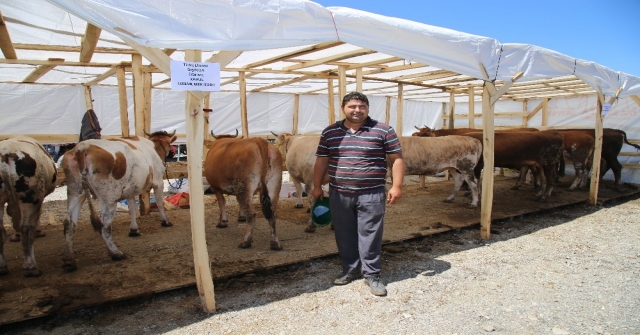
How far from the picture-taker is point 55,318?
3.46 m

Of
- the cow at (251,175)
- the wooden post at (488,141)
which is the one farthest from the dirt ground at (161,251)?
the wooden post at (488,141)

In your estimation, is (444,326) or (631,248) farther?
(631,248)

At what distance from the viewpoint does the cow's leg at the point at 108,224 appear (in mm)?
4641

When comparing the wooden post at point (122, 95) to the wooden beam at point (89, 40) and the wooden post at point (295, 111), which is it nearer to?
the wooden beam at point (89, 40)

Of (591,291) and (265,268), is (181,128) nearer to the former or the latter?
(265,268)

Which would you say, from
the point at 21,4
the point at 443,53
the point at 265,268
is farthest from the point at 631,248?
the point at 21,4

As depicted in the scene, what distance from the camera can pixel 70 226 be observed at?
4.52 metres

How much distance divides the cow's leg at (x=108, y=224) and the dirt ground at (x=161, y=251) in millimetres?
95

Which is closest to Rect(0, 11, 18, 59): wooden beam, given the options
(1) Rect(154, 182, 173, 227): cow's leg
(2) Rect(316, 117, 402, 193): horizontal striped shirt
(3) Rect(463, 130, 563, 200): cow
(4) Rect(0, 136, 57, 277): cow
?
(4) Rect(0, 136, 57, 277): cow

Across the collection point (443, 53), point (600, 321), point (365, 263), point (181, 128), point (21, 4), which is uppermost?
point (21, 4)

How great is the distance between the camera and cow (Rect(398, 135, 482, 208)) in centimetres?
813

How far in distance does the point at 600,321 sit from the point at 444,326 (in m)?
1.40

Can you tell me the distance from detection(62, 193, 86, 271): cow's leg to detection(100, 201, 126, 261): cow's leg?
0.89ft

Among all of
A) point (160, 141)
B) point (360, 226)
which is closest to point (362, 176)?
point (360, 226)
